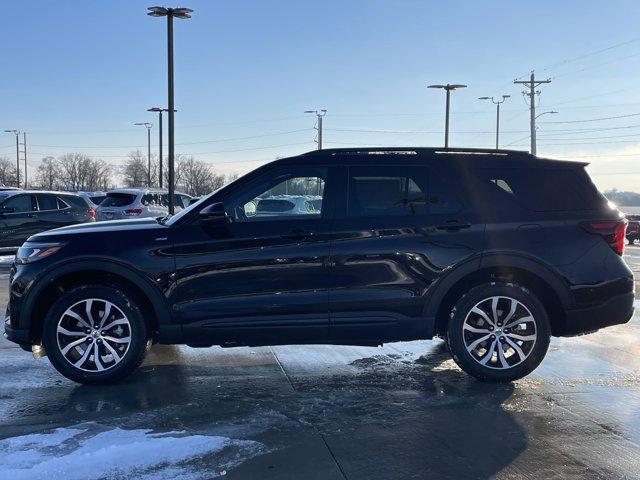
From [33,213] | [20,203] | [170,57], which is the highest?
[170,57]

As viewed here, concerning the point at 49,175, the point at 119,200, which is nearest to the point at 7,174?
the point at 49,175

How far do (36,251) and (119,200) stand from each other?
14.8 metres

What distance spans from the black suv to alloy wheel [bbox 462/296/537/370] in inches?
0.5

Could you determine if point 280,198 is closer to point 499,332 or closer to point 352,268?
point 352,268

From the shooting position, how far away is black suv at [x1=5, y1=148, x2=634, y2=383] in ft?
15.9

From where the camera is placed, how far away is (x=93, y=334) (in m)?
4.95

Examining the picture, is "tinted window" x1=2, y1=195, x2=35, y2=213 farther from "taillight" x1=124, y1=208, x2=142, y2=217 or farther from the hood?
the hood

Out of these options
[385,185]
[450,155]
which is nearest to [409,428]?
[385,185]

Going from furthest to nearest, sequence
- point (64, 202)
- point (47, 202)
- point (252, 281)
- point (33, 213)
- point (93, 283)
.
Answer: point (64, 202)
point (47, 202)
point (33, 213)
point (93, 283)
point (252, 281)

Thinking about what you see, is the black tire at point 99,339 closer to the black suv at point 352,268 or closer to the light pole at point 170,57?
the black suv at point 352,268

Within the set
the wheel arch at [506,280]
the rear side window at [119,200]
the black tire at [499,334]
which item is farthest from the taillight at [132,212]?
the black tire at [499,334]

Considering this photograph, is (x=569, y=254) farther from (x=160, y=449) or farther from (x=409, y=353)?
(x=160, y=449)

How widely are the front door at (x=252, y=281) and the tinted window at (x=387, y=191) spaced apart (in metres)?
0.36

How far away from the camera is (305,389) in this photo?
4.96m
